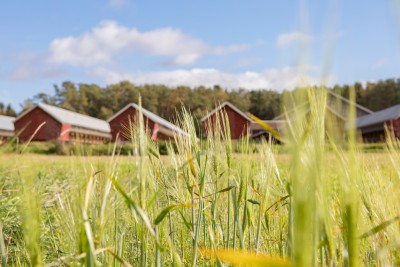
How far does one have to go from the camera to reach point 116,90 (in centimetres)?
6600

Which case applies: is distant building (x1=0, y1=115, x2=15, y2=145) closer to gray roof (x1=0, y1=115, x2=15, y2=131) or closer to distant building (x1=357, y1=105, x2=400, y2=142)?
gray roof (x1=0, y1=115, x2=15, y2=131)

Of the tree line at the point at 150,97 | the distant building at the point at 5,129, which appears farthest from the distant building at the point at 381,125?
the distant building at the point at 5,129

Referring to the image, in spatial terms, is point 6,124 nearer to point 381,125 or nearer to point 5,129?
point 5,129

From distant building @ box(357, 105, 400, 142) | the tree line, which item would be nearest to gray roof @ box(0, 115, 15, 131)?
the tree line

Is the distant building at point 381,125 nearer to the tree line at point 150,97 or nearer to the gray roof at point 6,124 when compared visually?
the tree line at point 150,97

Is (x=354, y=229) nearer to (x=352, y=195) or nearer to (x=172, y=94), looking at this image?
Answer: (x=352, y=195)

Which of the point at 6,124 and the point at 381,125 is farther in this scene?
the point at 6,124

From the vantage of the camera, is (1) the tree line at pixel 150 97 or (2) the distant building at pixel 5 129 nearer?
(2) the distant building at pixel 5 129

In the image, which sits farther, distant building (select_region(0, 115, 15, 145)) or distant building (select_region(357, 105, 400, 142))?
distant building (select_region(0, 115, 15, 145))

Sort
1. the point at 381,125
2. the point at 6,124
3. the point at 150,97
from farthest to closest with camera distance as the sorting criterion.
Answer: the point at 150,97 < the point at 6,124 < the point at 381,125

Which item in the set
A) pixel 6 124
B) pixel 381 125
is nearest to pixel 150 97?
pixel 6 124

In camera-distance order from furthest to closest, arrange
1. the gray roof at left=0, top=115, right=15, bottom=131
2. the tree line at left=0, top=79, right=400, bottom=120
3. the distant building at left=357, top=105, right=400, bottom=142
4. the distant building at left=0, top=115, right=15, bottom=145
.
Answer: the tree line at left=0, top=79, right=400, bottom=120
the gray roof at left=0, top=115, right=15, bottom=131
the distant building at left=0, top=115, right=15, bottom=145
the distant building at left=357, top=105, right=400, bottom=142

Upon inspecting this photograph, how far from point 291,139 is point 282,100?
53mm

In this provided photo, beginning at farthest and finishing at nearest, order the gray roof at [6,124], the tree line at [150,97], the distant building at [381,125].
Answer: the tree line at [150,97], the gray roof at [6,124], the distant building at [381,125]
